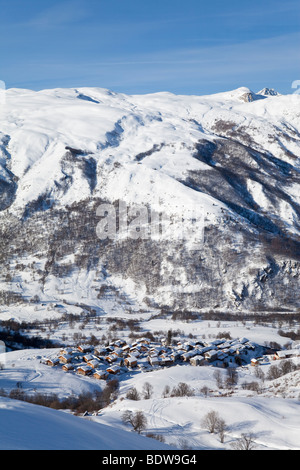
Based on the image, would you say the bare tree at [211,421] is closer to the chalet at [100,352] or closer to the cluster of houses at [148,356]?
the cluster of houses at [148,356]

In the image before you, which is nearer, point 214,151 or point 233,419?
point 233,419

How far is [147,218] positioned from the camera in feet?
402

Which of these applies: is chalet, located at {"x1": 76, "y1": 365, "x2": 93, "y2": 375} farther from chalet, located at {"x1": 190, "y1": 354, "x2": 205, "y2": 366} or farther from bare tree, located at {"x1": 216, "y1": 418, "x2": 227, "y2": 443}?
bare tree, located at {"x1": 216, "y1": 418, "x2": 227, "y2": 443}

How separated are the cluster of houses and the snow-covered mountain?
2898cm

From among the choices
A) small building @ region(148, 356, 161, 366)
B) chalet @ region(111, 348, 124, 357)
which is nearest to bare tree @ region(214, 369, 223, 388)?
small building @ region(148, 356, 161, 366)

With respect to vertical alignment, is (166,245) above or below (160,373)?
above

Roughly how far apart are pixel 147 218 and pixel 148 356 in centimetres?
6491

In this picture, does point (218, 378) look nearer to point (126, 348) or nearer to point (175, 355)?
point (175, 355)

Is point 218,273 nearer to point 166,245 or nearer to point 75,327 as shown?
point 166,245

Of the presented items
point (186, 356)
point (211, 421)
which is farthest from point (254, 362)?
point (211, 421)

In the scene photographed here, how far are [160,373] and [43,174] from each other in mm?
109838

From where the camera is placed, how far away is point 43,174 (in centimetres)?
14500
